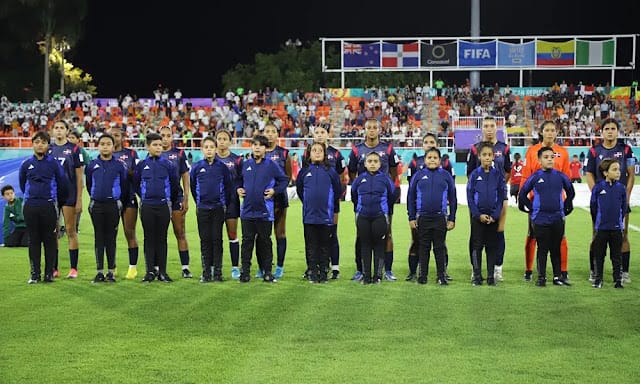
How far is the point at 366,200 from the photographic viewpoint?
33.6 feet

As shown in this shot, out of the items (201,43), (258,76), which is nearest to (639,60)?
(258,76)

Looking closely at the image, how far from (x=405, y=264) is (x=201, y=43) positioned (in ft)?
236

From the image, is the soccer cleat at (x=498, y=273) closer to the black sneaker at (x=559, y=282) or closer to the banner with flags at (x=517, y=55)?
the black sneaker at (x=559, y=282)

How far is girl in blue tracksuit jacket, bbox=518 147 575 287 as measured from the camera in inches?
396

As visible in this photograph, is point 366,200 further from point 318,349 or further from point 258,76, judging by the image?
point 258,76

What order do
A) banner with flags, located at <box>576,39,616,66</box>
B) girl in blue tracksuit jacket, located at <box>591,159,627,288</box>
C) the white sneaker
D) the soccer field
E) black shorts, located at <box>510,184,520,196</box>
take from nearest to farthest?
the soccer field < girl in blue tracksuit jacket, located at <box>591,159,627,288</box> < the white sneaker < black shorts, located at <box>510,184,520,196</box> < banner with flags, located at <box>576,39,616,66</box>

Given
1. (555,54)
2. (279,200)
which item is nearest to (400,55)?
(555,54)

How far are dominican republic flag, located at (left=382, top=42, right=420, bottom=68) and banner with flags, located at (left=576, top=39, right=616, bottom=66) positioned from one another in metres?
8.32

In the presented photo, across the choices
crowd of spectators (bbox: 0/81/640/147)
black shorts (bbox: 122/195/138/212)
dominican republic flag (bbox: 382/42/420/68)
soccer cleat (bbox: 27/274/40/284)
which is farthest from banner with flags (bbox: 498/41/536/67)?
soccer cleat (bbox: 27/274/40/284)

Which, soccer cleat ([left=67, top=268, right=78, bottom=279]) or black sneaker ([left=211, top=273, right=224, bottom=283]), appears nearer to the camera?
black sneaker ([left=211, top=273, right=224, bottom=283])

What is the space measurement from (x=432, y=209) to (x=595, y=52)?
3796 cm

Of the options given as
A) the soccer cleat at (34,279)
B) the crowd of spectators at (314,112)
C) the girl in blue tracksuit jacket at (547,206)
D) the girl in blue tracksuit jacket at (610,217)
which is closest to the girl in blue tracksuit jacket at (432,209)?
the girl in blue tracksuit jacket at (547,206)

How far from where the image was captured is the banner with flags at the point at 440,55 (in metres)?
45.1

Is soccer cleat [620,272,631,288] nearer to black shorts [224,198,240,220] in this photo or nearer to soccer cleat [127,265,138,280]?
black shorts [224,198,240,220]
